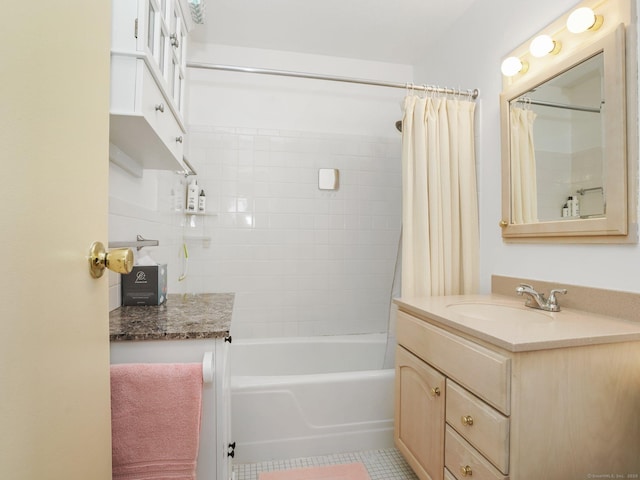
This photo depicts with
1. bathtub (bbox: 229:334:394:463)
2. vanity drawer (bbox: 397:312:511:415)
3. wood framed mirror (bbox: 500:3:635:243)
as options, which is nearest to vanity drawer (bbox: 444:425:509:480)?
vanity drawer (bbox: 397:312:511:415)

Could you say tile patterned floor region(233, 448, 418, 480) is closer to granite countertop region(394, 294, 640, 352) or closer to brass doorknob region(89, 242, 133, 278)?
granite countertop region(394, 294, 640, 352)

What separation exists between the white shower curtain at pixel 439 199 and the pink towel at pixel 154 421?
1.19 m

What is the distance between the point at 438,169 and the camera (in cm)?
178

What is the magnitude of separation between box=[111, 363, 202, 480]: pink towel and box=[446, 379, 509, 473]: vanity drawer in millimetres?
843

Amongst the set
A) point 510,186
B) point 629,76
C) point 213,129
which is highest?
point 213,129

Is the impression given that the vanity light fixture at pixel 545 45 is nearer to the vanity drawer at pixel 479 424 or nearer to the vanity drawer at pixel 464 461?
the vanity drawer at pixel 479 424

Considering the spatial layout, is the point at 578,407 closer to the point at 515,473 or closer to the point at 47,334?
the point at 515,473

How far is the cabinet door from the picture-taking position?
4.00 feet

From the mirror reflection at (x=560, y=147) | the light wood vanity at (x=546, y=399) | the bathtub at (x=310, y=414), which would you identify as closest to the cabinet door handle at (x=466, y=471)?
the light wood vanity at (x=546, y=399)

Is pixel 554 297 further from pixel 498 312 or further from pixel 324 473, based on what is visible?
pixel 324 473

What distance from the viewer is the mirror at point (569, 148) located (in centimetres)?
116

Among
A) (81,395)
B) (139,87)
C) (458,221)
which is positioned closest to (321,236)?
(458,221)

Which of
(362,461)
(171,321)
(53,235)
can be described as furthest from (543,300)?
(53,235)

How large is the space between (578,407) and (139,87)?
1.56 meters
